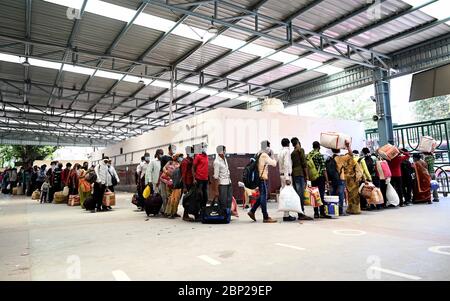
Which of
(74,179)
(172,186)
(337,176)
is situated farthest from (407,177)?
(74,179)

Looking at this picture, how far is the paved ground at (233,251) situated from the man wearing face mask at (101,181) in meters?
2.54

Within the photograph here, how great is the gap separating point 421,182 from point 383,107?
4.50 metres

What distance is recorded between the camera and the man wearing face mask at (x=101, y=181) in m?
7.60

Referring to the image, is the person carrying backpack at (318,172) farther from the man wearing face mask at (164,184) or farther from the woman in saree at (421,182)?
the woman in saree at (421,182)

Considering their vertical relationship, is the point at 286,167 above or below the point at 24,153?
below

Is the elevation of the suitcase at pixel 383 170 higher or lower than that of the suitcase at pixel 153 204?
higher

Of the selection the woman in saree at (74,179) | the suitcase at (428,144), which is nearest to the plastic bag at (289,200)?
the suitcase at (428,144)

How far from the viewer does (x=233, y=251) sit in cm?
320

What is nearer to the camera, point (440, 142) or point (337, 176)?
point (337, 176)

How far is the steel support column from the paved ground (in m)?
7.10

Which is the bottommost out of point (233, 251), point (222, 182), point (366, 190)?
point (233, 251)

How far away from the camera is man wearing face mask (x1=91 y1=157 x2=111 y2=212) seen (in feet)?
24.9

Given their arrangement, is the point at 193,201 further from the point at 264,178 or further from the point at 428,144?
the point at 428,144
